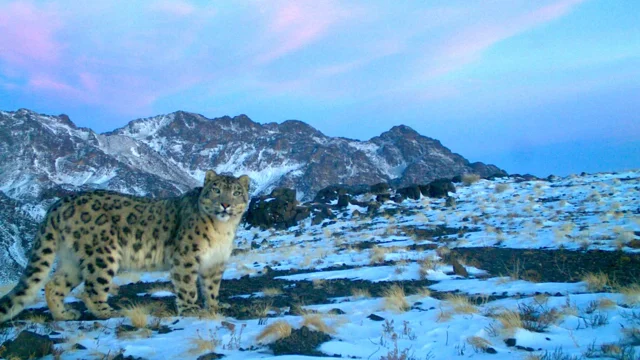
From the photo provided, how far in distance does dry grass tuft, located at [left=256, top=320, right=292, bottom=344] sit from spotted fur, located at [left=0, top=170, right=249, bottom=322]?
2.26m

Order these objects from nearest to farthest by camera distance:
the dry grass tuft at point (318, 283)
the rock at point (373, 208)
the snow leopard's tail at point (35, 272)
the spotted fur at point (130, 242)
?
the snow leopard's tail at point (35, 272)
the spotted fur at point (130, 242)
the dry grass tuft at point (318, 283)
the rock at point (373, 208)

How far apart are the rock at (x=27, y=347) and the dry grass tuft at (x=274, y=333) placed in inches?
83.7

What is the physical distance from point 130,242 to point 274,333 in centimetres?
326

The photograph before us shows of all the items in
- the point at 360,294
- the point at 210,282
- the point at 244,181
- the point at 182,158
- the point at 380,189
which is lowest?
the point at 360,294

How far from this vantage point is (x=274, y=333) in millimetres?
5168

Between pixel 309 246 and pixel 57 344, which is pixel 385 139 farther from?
pixel 57 344

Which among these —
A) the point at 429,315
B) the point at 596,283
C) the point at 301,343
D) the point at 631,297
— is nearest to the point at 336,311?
the point at 429,315

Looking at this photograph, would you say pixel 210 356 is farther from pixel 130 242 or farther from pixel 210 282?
pixel 130 242

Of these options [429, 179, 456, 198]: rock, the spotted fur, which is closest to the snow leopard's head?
the spotted fur

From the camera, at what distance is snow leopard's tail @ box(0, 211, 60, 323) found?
20.7 feet

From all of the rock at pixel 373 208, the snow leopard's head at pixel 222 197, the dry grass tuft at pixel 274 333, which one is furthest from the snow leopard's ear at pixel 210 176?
the rock at pixel 373 208

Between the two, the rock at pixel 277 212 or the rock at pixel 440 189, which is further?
the rock at pixel 440 189

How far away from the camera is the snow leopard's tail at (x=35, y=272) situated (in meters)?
6.32

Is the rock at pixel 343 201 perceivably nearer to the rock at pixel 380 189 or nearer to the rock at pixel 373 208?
the rock at pixel 373 208
